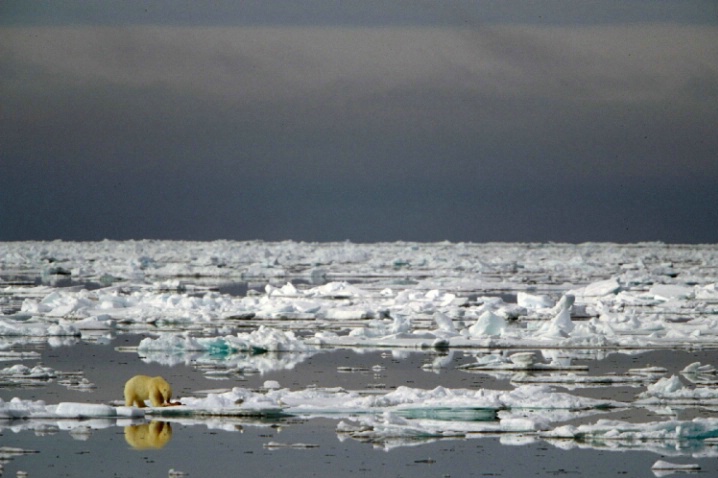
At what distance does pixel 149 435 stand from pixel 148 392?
83cm

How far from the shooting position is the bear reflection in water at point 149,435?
6.91m

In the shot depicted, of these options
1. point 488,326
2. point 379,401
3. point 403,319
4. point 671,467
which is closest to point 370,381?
point 379,401

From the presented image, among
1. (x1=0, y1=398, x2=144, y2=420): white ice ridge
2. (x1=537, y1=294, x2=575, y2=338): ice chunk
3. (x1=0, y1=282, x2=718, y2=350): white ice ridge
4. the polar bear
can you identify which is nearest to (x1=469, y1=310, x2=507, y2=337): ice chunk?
(x1=0, y1=282, x2=718, y2=350): white ice ridge

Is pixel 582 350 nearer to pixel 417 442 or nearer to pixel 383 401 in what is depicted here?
pixel 383 401

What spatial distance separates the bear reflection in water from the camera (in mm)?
6907

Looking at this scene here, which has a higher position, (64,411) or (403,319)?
(403,319)

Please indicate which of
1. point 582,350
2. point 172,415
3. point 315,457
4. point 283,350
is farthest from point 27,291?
point 315,457

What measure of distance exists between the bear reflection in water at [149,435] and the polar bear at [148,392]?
12.5 inches

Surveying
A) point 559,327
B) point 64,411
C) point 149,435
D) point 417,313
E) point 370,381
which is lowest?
point 149,435

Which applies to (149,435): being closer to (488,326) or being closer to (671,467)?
(671,467)

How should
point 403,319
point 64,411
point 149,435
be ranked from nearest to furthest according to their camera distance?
point 149,435, point 64,411, point 403,319

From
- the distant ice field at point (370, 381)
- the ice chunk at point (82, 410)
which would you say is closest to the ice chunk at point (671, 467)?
the distant ice field at point (370, 381)

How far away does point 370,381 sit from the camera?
973 centimetres

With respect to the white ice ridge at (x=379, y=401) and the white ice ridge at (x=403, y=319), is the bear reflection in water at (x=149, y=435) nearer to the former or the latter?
the white ice ridge at (x=379, y=401)
